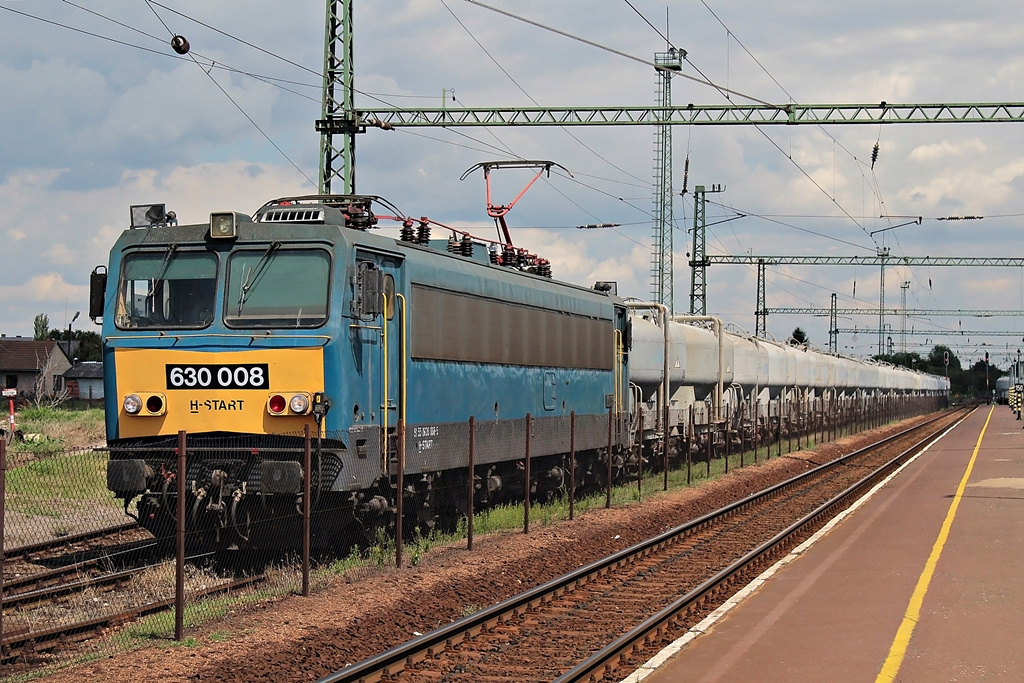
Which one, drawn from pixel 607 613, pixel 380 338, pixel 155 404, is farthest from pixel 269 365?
pixel 607 613

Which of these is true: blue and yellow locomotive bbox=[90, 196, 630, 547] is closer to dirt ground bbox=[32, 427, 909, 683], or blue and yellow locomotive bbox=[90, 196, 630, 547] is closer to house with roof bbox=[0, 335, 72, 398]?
dirt ground bbox=[32, 427, 909, 683]

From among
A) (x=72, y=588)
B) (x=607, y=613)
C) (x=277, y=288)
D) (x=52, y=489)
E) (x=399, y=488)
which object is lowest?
(x=607, y=613)

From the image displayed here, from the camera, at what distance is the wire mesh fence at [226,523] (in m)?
11.2

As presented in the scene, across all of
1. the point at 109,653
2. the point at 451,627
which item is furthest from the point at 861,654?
the point at 109,653

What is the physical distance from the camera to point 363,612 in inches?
474

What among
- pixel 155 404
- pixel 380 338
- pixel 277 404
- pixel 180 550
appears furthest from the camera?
pixel 380 338

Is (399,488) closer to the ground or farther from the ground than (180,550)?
farther from the ground

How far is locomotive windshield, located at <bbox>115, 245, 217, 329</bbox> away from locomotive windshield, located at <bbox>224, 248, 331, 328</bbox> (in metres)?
0.30

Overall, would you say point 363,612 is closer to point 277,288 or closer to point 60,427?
point 277,288

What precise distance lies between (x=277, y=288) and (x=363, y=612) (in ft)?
12.9

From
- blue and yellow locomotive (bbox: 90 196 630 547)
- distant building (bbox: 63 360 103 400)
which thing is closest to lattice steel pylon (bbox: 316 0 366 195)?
blue and yellow locomotive (bbox: 90 196 630 547)

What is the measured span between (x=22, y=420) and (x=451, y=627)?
30872 mm

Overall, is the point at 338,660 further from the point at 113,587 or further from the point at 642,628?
the point at 113,587

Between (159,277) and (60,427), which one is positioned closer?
(159,277)
